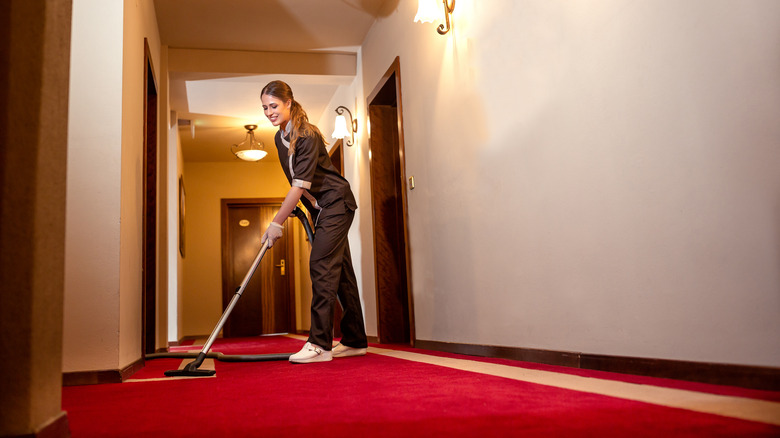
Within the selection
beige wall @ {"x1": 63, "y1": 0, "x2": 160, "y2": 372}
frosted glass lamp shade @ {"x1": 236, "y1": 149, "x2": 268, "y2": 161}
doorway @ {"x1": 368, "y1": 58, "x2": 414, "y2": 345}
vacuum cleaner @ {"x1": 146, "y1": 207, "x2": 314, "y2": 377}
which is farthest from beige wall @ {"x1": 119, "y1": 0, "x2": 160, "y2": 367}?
frosted glass lamp shade @ {"x1": 236, "y1": 149, "x2": 268, "y2": 161}

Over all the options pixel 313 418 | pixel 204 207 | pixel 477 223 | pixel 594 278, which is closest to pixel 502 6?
pixel 477 223

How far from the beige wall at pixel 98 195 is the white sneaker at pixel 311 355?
682mm

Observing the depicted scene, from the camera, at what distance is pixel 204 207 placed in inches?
338

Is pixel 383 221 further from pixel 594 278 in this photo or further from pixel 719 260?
pixel 719 260

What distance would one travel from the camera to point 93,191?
2404mm

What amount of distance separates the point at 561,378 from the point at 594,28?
107 centimetres

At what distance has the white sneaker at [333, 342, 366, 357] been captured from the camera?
3.07 meters

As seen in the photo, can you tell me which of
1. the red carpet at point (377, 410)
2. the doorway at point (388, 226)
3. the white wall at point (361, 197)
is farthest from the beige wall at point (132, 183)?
the white wall at point (361, 197)

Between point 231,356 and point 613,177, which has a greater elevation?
point 613,177

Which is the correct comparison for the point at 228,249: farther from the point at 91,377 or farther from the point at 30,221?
the point at 30,221

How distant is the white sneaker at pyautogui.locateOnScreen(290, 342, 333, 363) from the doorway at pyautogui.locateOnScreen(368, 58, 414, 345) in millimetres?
1579

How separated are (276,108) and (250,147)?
477 cm

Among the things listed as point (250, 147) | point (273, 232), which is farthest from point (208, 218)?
point (273, 232)

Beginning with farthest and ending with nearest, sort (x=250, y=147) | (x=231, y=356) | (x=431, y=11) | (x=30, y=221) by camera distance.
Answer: (x=250, y=147)
(x=431, y=11)
(x=231, y=356)
(x=30, y=221)
